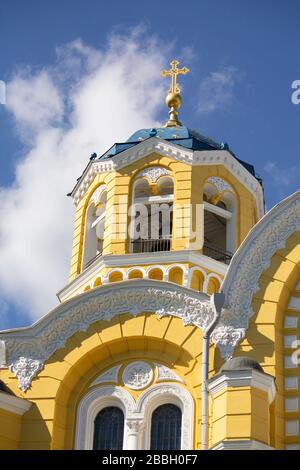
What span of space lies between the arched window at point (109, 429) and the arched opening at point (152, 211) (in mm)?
4714

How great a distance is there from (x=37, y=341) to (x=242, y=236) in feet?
19.6

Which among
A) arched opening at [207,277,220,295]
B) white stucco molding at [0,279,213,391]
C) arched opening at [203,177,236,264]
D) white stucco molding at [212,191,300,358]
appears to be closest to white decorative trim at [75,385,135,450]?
white stucco molding at [0,279,213,391]

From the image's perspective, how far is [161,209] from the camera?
2406cm

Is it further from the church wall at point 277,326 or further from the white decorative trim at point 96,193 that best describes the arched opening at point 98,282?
the church wall at point 277,326

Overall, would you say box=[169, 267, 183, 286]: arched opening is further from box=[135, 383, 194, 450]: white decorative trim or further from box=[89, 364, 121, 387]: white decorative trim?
box=[135, 383, 194, 450]: white decorative trim

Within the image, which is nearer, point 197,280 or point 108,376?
point 108,376

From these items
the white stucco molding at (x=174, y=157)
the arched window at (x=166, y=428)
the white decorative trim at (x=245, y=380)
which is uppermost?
the white stucco molding at (x=174, y=157)

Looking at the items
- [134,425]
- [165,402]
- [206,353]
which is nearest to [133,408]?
[134,425]

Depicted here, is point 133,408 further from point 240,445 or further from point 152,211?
point 152,211

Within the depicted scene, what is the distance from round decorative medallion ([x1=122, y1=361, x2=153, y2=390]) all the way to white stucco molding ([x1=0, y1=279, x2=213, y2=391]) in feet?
3.24

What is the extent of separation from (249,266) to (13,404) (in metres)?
5.07

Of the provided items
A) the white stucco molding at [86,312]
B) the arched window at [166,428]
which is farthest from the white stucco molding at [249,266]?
the arched window at [166,428]

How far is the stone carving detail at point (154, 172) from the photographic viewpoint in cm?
2408
